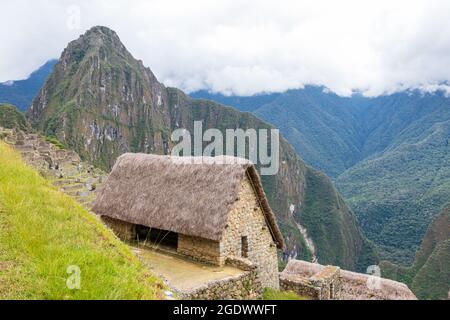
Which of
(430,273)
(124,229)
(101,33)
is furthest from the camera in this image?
(101,33)

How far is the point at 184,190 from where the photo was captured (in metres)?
13.0

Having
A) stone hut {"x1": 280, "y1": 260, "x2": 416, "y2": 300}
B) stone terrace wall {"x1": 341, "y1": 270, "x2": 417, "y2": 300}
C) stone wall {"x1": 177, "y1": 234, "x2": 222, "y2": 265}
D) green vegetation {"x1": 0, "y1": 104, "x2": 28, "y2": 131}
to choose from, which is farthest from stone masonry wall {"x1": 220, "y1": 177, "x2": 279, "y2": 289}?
green vegetation {"x1": 0, "y1": 104, "x2": 28, "y2": 131}

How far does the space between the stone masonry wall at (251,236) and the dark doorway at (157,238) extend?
2.38 m

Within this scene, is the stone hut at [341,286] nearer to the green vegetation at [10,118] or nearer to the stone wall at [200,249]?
the stone wall at [200,249]

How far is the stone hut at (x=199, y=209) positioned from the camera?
38.5ft

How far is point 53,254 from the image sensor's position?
523 cm

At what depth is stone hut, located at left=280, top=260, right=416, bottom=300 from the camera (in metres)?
14.4

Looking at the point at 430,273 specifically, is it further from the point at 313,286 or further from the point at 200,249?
the point at 200,249

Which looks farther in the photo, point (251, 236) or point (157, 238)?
point (157, 238)

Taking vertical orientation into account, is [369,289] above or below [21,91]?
below

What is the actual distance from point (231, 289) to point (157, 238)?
5.24m

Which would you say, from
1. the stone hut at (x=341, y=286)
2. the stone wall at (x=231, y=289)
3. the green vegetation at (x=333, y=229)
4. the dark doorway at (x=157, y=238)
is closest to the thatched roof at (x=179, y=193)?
the dark doorway at (x=157, y=238)

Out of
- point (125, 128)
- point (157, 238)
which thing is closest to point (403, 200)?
point (125, 128)
